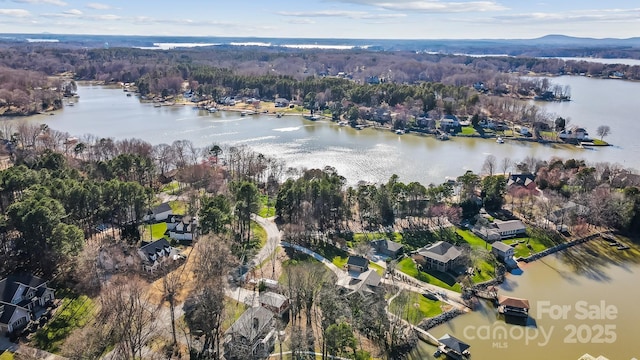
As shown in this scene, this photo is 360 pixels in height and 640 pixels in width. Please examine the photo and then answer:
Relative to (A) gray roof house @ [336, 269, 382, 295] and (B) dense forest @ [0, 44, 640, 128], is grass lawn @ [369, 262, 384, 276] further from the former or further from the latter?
(B) dense forest @ [0, 44, 640, 128]

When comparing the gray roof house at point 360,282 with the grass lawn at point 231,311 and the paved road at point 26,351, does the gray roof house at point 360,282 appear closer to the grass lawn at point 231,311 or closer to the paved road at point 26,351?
the grass lawn at point 231,311

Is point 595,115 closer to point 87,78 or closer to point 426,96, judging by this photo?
point 426,96

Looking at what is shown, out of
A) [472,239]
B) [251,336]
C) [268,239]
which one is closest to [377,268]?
[268,239]

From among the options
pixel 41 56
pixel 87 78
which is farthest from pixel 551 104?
pixel 41 56

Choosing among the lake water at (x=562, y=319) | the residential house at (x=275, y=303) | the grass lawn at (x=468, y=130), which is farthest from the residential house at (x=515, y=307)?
the grass lawn at (x=468, y=130)

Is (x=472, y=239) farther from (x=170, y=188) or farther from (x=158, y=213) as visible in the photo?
(x=170, y=188)

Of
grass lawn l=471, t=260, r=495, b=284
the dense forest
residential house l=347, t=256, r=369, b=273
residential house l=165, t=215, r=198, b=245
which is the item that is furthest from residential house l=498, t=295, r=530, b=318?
the dense forest
